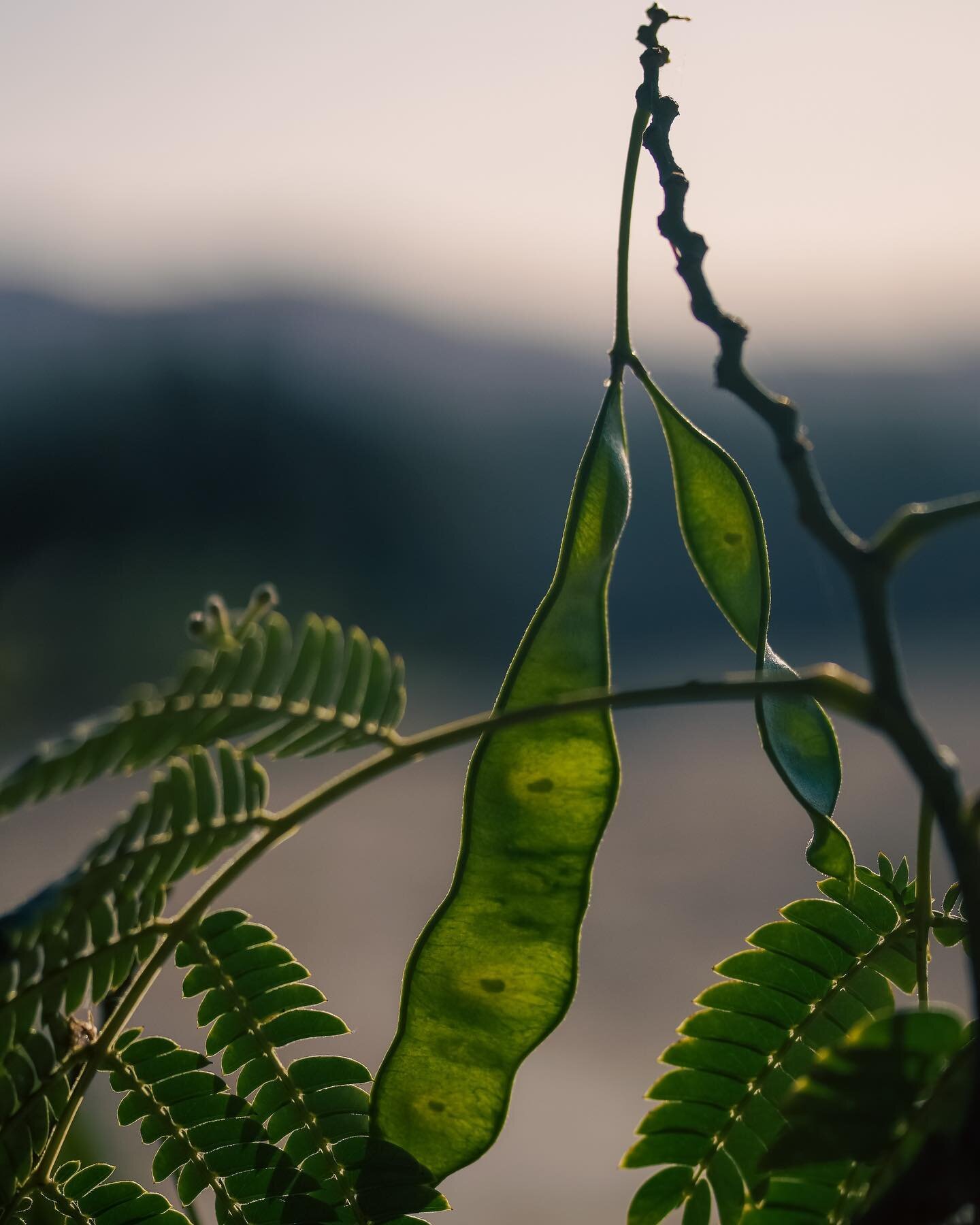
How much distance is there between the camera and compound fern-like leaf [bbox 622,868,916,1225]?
610mm

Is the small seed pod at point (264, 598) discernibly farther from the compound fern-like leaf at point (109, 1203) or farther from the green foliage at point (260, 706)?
the compound fern-like leaf at point (109, 1203)

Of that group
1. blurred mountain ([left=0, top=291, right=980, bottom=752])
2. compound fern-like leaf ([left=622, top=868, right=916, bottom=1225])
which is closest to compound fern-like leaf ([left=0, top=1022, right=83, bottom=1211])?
compound fern-like leaf ([left=622, top=868, right=916, bottom=1225])

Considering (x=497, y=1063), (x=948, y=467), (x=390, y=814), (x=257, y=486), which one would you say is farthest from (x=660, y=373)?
(x=497, y=1063)

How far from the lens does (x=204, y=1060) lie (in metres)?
0.64

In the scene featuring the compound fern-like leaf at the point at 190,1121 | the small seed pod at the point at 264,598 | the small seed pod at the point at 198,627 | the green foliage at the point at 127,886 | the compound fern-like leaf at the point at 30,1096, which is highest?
the small seed pod at the point at 264,598

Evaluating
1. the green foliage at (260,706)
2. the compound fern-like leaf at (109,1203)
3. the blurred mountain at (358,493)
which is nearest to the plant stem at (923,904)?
the green foliage at (260,706)

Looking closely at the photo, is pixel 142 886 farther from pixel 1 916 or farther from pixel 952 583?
pixel 952 583

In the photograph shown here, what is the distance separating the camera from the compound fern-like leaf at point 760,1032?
2.00ft

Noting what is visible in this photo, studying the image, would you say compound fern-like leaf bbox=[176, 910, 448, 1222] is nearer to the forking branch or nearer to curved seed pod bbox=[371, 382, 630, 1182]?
curved seed pod bbox=[371, 382, 630, 1182]

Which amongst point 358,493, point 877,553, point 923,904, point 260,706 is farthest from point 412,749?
point 358,493

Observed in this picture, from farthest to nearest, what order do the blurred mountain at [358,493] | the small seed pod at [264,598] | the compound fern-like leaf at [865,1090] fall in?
the blurred mountain at [358,493] < the small seed pod at [264,598] < the compound fern-like leaf at [865,1090]

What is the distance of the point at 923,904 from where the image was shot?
61cm

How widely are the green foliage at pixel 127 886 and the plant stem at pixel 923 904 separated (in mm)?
356

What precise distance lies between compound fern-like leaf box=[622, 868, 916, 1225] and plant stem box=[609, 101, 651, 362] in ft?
1.19
